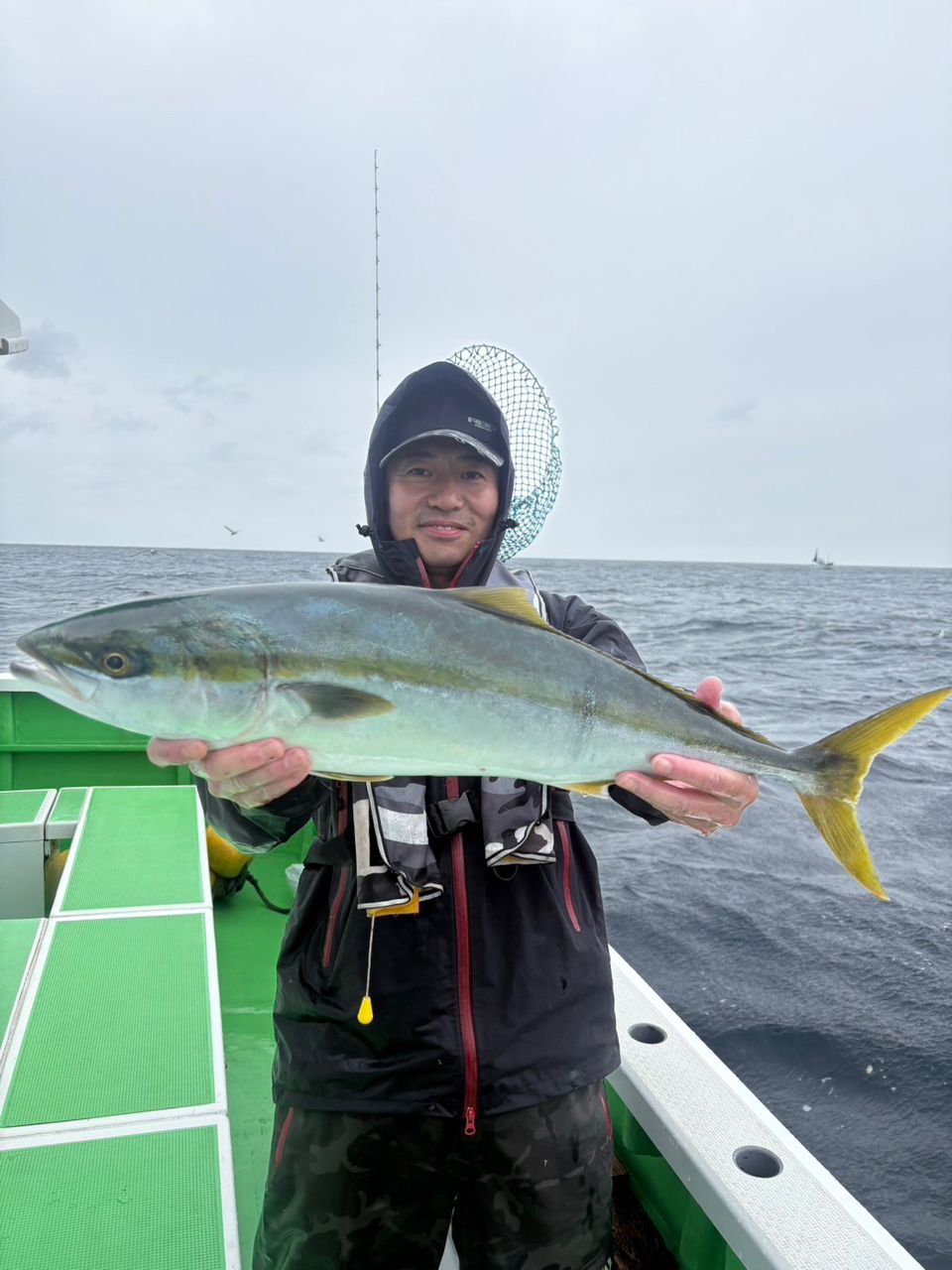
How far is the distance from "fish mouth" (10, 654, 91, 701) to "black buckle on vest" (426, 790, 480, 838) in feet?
3.65

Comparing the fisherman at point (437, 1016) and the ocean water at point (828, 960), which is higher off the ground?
the fisherman at point (437, 1016)

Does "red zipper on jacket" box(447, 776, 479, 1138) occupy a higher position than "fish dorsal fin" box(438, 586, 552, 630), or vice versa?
"fish dorsal fin" box(438, 586, 552, 630)

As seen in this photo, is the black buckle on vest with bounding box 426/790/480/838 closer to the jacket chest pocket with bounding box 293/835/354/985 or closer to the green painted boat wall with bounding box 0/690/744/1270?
the jacket chest pocket with bounding box 293/835/354/985

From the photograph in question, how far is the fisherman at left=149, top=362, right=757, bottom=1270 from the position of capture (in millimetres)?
2412

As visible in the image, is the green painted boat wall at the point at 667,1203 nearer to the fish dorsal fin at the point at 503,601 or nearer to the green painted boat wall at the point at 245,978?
the green painted boat wall at the point at 245,978

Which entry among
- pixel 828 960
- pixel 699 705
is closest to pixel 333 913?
pixel 699 705

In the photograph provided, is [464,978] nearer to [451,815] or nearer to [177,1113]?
[451,815]

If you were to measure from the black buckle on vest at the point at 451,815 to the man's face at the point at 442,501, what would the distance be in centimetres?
94

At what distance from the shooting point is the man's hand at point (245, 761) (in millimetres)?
2193

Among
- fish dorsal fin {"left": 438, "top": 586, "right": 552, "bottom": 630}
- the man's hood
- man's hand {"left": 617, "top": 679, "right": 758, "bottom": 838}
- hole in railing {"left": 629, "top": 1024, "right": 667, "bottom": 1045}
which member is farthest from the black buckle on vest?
hole in railing {"left": 629, "top": 1024, "right": 667, "bottom": 1045}

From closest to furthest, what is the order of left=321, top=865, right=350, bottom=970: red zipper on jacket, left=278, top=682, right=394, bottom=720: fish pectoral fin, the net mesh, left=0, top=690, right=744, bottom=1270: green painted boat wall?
1. left=278, top=682, right=394, bottom=720: fish pectoral fin
2. left=321, top=865, right=350, bottom=970: red zipper on jacket
3. left=0, top=690, right=744, bottom=1270: green painted boat wall
4. the net mesh

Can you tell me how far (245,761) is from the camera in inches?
86.4

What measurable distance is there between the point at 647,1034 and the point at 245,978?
295 centimetres

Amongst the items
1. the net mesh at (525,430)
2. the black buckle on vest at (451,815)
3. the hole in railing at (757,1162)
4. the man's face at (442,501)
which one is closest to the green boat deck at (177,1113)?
the hole in railing at (757,1162)
